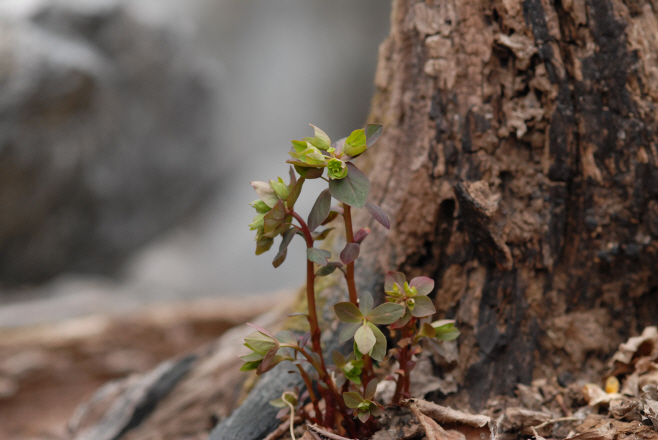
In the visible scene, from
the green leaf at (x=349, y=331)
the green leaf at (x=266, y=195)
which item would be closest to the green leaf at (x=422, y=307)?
the green leaf at (x=349, y=331)

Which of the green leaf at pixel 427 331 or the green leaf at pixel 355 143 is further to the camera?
the green leaf at pixel 427 331

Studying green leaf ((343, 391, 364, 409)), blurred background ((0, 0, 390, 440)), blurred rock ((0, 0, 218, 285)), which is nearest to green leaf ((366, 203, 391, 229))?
green leaf ((343, 391, 364, 409))

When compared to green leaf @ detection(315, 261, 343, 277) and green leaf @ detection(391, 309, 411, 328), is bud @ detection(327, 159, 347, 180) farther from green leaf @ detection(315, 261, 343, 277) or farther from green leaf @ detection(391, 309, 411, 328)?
green leaf @ detection(391, 309, 411, 328)

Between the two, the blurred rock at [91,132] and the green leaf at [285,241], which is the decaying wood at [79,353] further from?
the blurred rock at [91,132]

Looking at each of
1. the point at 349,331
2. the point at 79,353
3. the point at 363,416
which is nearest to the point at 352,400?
the point at 363,416

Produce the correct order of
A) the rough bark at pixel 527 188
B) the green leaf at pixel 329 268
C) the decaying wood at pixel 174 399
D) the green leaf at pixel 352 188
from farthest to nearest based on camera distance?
1. the decaying wood at pixel 174 399
2. the rough bark at pixel 527 188
3. the green leaf at pixel 329 268
4. the green leaf at pixel 352 188

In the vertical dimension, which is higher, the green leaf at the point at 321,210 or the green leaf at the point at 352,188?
the green leaf at the point at 352,188

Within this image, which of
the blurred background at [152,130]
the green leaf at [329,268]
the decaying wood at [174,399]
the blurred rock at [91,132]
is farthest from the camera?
the blurred background at [152,130]
